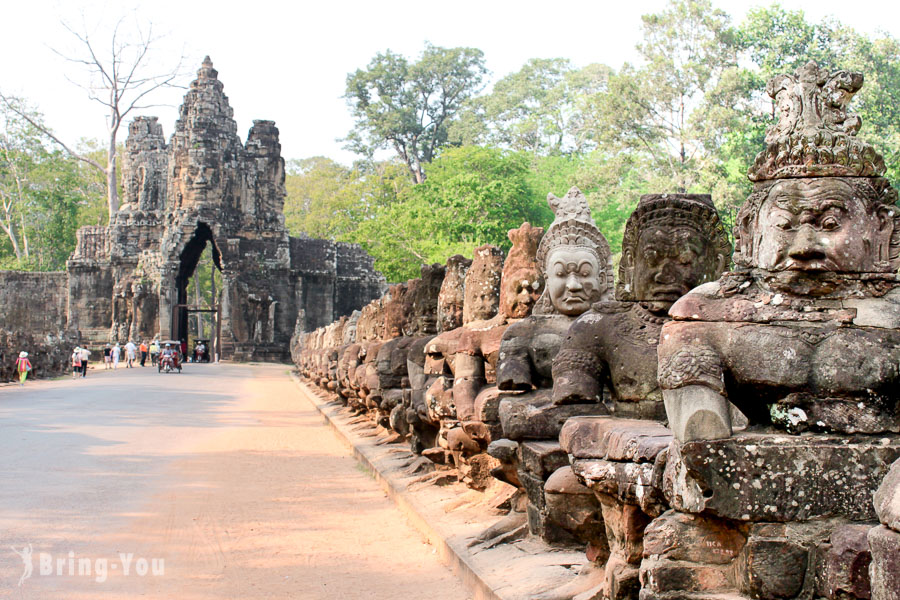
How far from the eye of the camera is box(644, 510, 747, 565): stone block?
3.17 metres

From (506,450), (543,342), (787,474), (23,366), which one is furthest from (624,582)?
(23,366)

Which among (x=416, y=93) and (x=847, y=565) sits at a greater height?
(x=416, y=93)

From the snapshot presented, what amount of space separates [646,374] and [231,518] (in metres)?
3.95

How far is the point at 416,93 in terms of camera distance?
58031mm

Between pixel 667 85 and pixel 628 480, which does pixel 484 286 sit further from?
pixel 667 85

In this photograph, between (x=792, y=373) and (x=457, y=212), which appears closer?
(x=792, y=373)

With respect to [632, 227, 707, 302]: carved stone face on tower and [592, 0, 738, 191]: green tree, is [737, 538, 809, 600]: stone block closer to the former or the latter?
[632, 227, 707, 302]: carved stone face on tower

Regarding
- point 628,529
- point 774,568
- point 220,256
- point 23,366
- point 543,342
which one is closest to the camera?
point 774,568

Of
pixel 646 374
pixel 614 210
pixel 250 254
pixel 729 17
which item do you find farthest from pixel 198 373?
pixel 646 374

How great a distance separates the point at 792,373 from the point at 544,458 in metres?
1.94

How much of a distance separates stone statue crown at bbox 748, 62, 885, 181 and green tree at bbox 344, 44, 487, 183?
178 feet

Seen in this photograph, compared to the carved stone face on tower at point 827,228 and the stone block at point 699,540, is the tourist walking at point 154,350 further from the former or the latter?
the carved stone face on tower at point 827,228

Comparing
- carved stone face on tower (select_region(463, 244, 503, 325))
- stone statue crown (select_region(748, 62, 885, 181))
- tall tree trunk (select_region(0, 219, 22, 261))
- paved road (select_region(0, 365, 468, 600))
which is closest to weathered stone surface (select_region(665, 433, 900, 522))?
stone statue crown (select_region(748, 62, 885, 181))

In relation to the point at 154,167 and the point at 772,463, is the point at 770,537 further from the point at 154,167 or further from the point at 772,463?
the point at 154,167
